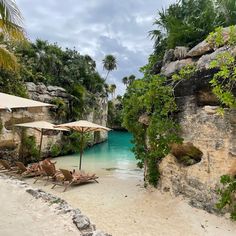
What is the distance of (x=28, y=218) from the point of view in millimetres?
7078

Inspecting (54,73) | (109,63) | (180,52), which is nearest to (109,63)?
A: (109,63)

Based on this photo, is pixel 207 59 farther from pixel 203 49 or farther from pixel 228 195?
pixel 228 195

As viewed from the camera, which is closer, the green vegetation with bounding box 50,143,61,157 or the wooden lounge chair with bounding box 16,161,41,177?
the wooden lounge chair with bounding box 16,161,41,177

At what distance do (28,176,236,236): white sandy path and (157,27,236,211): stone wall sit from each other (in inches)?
19.8

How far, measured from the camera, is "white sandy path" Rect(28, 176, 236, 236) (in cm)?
713

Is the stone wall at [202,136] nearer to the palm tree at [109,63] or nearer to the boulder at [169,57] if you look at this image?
the boulder at [169,57]

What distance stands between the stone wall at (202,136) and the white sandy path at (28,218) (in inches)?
167

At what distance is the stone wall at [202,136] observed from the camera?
309 inches

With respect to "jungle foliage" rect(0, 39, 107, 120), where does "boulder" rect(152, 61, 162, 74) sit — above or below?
below

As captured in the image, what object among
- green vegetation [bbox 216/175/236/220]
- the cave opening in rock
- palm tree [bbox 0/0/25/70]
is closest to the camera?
green vegetation [bbox 216/175/236/220]

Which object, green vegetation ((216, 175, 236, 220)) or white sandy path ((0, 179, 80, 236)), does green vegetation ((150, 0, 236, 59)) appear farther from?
white sandy path ((0, 179, 80, 236))

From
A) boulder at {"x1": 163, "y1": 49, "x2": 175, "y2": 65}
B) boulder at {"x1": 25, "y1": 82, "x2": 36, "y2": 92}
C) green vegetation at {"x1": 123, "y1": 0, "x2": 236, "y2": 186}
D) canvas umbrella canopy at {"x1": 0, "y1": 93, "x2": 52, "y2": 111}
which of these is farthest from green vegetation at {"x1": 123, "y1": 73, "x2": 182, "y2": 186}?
boulder at {"x1": 25, "y1": 82, "x2": 36, "y2": 92}

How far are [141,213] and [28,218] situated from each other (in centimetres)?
346

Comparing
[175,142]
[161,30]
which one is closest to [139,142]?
[175,142]
